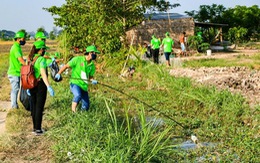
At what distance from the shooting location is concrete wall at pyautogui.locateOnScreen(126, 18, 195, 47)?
73.1 feet

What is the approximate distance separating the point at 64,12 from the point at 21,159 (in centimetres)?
1445

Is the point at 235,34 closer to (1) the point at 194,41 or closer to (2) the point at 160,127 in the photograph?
(1) the point at 194,41

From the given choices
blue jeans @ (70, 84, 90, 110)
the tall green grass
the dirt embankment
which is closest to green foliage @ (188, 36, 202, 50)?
the dirt embankment

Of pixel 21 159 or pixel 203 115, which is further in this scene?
pixel 203 115

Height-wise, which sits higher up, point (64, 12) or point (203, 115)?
point (64, 12)

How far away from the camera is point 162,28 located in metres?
23.1

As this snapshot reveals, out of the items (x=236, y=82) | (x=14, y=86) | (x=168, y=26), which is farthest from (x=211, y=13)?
(x=14, y=86)

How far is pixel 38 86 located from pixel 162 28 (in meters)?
17.6

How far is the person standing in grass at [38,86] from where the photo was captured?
5.92 meters

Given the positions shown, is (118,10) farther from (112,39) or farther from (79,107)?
(79,107)

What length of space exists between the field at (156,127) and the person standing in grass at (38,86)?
0.77 ft

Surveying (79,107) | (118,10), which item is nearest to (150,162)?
(79,107)

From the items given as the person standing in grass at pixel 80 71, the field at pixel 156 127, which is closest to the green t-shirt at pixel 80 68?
the person standing in grass at pixel 80 71

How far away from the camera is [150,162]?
15.3 ft
